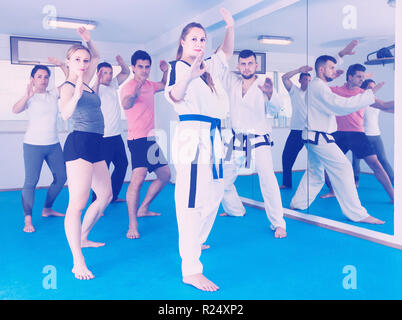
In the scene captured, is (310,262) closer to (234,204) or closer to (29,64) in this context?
(234,204)

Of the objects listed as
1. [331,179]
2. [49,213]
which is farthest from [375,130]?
[49,213]

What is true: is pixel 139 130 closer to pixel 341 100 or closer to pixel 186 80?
pixel 186 80

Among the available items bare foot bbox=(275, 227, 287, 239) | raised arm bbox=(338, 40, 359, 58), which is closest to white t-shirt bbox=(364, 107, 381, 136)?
raised arm bbox=(338, 40, 359, 58)

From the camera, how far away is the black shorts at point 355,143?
3.02m

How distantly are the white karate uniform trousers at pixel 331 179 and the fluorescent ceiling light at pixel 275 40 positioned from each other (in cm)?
97

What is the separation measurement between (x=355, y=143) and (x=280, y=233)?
923 millimetres

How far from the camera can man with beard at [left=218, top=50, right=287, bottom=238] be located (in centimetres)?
338

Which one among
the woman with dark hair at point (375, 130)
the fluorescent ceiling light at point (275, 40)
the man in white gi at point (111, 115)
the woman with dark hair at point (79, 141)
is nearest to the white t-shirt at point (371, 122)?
the woman with dark hair at point (375, 130)

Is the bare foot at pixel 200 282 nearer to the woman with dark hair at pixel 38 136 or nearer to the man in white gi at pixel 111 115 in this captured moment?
the woman with dark hair at pixel 38 136

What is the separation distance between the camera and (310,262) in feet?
8.36

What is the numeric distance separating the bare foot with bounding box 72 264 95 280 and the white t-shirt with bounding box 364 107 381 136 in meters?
2.18

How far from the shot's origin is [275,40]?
3871 mm
